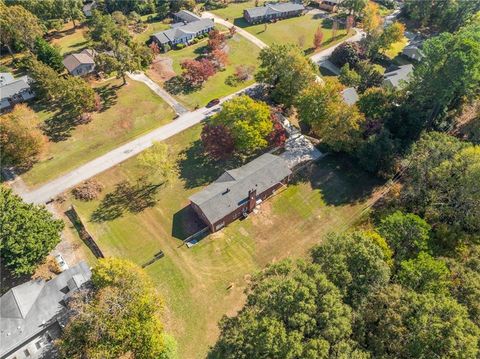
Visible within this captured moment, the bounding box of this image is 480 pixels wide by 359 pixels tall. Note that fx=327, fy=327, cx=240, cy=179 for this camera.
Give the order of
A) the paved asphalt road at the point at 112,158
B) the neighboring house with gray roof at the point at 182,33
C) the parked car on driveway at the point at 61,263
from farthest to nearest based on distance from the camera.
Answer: the neighboring house with gray roof at the point at 182,33
the paved asphalt road at the point at 112,158
the parked car on driveway at the point at 61,263

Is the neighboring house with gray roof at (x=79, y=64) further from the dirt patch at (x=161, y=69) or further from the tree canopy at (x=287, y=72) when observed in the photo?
the tree canopy at (x=287, y=72)

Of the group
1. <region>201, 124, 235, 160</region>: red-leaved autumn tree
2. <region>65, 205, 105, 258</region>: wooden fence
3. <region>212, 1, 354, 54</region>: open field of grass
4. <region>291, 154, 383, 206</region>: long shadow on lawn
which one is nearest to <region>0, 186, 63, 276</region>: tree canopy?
<region>65, 205, 105, 258</region>: wooden fence

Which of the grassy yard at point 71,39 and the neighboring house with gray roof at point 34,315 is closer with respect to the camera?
the neighboring house with gray roof at point 34,315

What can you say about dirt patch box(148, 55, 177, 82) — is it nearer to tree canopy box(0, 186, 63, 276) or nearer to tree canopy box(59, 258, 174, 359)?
tree canopy box(0, 186, 63, 276)

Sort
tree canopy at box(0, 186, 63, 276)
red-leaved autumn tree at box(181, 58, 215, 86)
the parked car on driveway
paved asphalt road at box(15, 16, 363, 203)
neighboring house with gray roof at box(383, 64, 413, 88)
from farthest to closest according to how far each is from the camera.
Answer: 1. red-leaved autumn tree at box(181, 58, 215, 86)
2. neighboring house with gray roof at box(383, 64, 413, 88)
3. paved asphalt road at box(15, 16, 363, 203)
4. the parked car on driveway
5. tree canopy at box(0, 186, 63, 276)

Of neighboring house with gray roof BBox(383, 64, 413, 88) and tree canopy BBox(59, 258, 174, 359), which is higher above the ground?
neighboring house with gray roof BBox(383, 64, 413, 88)

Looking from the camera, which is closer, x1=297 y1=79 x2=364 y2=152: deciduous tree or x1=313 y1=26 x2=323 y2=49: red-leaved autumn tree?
x1=297 y1=79 x2=364 y2=152: deciduous tree

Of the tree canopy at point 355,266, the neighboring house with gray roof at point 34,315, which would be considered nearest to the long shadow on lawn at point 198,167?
the neighboring house with gray roof at point 34,315
